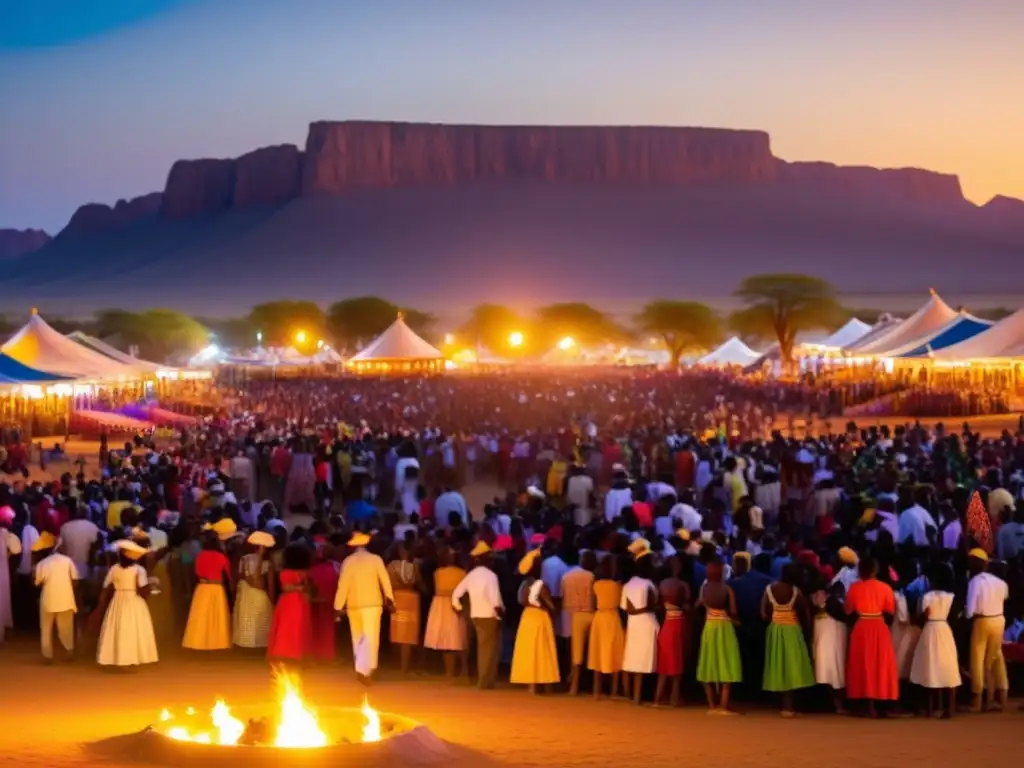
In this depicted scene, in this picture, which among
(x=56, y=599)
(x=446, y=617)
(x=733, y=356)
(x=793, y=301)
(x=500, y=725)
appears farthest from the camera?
(x=793, y=301)

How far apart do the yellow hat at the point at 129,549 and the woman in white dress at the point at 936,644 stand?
5984mm

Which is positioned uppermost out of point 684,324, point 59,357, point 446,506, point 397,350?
point 684,324

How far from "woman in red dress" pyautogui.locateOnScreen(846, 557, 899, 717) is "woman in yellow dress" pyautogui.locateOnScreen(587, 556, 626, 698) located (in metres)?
1.67

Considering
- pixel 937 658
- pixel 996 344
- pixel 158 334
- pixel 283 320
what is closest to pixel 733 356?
pixel 996 344

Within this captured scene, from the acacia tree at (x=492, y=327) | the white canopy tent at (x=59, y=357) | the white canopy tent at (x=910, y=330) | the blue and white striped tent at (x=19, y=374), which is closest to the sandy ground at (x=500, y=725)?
the blue and white striped tent at (x=19, y=374)

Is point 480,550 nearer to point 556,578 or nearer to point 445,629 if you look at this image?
point 556,578

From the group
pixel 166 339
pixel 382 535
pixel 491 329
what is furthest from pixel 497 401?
pixel 491 329

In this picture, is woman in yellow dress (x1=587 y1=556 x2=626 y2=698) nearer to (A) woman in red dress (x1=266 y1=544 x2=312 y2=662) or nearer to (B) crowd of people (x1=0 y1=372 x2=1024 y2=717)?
(B) crowd of people (x1=0 y1=372 x2=1024 y2=717)

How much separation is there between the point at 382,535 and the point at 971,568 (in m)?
5.31

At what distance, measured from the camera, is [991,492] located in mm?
17281

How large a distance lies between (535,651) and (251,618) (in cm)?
253

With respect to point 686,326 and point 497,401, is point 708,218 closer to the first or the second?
point 686,326

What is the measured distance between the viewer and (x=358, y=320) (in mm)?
124688

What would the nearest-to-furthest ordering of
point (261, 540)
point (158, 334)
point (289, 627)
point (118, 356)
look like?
point (289, 627)
point (261, 540)
point (118, 356)
point (158, 334)
